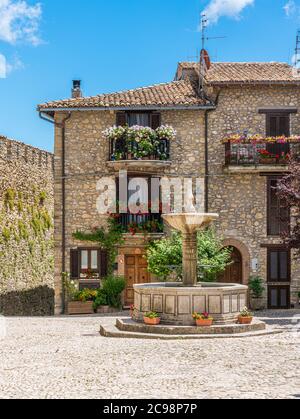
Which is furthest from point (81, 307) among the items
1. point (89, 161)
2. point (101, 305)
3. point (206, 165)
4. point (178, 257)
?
point (206, 165)

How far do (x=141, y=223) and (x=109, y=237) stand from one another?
1.21 m

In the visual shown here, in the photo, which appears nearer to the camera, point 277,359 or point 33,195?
point 277,359

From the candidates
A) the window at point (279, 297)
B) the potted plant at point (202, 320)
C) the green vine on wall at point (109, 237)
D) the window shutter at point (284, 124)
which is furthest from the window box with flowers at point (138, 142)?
the potted plant at point (202, 320)

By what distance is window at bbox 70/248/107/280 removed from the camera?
23547mm

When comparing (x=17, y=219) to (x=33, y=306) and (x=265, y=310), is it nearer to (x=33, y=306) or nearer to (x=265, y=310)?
(x=33, y=306)

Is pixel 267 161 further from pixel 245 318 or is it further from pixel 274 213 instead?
pixel 245 318

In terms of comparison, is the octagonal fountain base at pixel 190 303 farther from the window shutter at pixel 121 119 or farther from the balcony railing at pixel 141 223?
the window shutter at pixel 121 119

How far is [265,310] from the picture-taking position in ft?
76.8

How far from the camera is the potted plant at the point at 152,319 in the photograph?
1536 centimetres

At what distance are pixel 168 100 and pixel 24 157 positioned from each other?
7.76 m

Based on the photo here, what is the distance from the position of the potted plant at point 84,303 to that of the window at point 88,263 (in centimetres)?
67

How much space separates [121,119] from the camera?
24.0m

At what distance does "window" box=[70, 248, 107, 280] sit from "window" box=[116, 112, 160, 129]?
4.64 m

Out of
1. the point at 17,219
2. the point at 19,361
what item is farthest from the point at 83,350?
the point at 17,219
